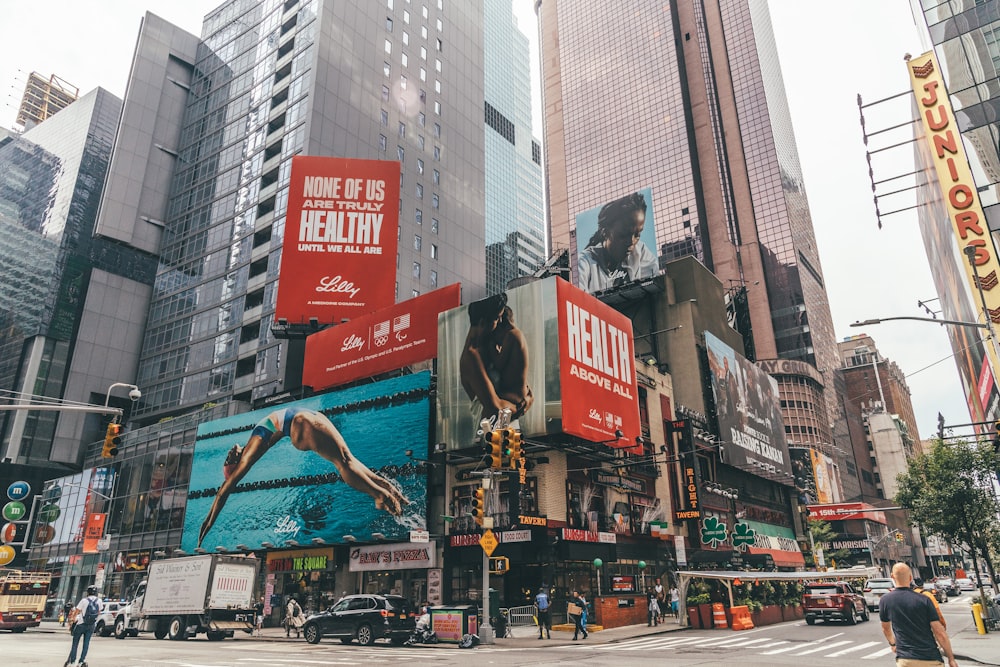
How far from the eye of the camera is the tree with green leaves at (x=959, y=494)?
31109 millimetres

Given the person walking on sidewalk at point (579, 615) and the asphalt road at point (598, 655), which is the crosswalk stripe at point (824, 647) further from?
the person walking on sidewalk at point (579, 615)

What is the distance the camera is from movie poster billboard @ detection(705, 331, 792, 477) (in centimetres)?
5797

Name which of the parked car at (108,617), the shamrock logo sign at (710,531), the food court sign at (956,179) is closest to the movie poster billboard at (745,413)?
the shamrock logo sign at (710,531)

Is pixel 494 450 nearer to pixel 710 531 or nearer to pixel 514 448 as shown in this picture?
pixel 514 448

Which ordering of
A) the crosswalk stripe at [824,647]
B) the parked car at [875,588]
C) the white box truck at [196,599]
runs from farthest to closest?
1. the parked car at [875,588]
2. the white box truck at [196,599]
3. the crosswalk stripe at [824,647]

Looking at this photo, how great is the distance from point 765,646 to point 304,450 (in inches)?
1364

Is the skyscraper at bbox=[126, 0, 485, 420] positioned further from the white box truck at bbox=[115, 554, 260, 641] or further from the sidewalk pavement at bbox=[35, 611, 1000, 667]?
the sidewalk pavement at bbox=[35, 611, 1000, 667]

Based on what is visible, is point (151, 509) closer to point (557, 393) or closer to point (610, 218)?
point (557, 393)

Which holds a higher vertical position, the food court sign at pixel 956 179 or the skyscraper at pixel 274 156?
the skyscraper at pixel 274 156

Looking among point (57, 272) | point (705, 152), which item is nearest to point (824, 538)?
point (705, 152)

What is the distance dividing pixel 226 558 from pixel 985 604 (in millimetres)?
31263

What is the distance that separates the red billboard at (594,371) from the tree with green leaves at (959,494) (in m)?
→ 15.7

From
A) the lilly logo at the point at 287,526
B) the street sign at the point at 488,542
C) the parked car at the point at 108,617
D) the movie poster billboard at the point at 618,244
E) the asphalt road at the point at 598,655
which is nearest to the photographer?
the asphalt road at the point at 598,655

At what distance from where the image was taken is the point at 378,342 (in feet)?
162
